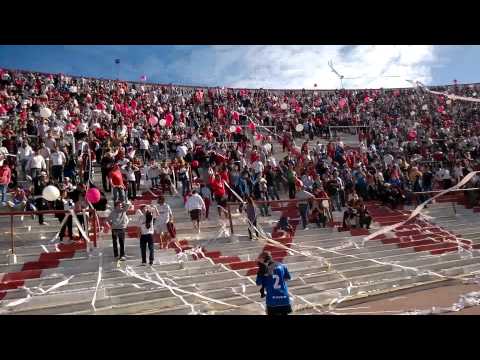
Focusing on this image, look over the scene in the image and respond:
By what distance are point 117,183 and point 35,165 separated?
7.37ft

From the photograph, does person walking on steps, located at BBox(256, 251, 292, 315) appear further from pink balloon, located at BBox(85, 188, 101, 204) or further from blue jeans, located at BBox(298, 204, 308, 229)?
blue jeans, located at BBox(298, 204, 308, 229)

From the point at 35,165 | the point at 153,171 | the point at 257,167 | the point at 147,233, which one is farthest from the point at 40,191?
the point at 257,167

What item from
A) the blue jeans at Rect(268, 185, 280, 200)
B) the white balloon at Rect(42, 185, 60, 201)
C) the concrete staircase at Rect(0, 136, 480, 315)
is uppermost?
the white balloon at Rect(42, 185, 60, 201)

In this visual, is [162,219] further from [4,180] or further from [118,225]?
[4,180]

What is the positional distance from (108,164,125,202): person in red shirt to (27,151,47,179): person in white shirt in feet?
6.36

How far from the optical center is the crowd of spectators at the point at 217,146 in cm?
1260

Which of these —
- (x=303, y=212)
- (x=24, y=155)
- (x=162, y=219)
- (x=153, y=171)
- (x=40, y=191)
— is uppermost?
(x=24, y=155)

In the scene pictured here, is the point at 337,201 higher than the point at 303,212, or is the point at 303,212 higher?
the point at 337,201

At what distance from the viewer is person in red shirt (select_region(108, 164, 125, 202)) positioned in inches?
445

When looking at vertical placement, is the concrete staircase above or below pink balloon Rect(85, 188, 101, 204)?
below

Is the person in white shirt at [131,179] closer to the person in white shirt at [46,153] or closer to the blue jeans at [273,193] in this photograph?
the person in white shirt at [46,153]

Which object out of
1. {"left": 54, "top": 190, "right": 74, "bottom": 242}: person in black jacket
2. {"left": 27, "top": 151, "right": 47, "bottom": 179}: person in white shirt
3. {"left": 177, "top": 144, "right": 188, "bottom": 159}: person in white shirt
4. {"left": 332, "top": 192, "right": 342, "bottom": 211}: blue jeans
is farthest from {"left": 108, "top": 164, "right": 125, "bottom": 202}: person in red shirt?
{"left": 332, "top": 192, "right": 342, "bottom": 211}: blue jeans

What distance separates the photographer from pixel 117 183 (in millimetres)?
11344
